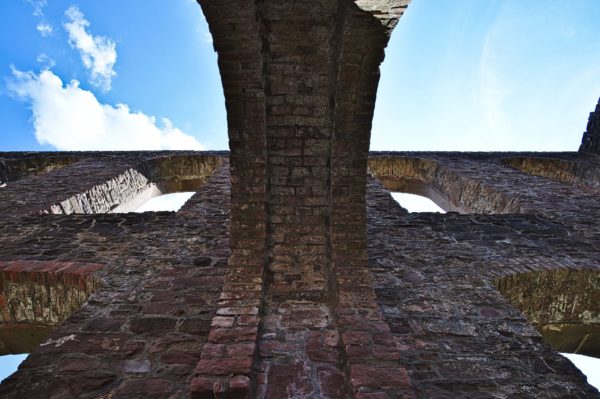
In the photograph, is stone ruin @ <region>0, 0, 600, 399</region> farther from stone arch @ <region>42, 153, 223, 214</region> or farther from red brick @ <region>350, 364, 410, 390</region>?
stone arch @ <region>42, 153, 223, 214</region>

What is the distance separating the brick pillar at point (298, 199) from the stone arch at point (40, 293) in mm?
1500

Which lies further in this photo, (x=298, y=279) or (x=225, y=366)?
(x=298, y=279)

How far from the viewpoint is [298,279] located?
3.09 metres

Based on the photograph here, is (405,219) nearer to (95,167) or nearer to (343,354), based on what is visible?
(343,354)

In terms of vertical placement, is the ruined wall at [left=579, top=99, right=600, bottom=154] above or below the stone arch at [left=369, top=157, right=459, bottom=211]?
above

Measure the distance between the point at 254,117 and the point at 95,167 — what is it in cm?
553

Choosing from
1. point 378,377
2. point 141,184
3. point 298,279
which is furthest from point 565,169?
point 141,184

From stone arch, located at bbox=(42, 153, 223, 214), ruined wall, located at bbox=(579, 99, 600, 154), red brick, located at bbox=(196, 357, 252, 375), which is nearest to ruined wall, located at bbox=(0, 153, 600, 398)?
red brick, located at bbox=(196, 357, 252, 375)

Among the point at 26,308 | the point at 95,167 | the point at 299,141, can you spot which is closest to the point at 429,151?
the point at 299,141

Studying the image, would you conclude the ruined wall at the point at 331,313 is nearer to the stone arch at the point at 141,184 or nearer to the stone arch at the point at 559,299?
the stone arch at the point at 559,299

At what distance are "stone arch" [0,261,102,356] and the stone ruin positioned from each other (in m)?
0.02

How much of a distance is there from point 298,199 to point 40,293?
2.48 metres

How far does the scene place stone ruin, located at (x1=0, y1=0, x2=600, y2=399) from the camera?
2275 mm

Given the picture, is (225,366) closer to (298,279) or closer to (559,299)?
(298,279)
